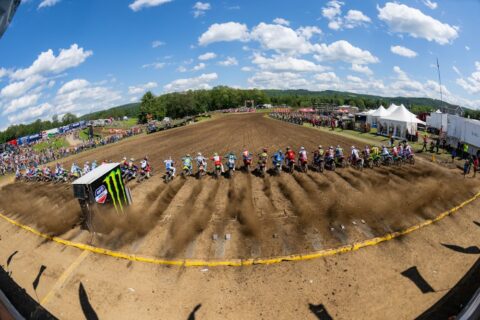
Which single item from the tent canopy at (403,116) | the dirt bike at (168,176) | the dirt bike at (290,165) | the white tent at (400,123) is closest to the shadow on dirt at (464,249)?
the dirt bike at (290,165)

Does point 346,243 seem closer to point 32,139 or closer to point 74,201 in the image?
point 74,201

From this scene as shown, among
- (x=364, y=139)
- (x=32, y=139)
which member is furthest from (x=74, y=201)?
(x=32, y=139)

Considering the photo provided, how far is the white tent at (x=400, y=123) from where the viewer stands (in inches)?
1070

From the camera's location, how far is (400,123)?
28031mm

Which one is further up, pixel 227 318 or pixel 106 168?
pixel 106 168

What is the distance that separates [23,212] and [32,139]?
55.6 m

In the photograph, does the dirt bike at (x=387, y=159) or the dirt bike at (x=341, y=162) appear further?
the dirt bike at (x=387, y=159)

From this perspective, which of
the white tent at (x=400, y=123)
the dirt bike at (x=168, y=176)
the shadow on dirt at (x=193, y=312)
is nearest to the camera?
the shadow on dirt at (x=193, y=312)

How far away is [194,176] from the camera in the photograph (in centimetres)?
1653

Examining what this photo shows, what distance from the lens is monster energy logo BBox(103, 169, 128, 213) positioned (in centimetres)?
1094

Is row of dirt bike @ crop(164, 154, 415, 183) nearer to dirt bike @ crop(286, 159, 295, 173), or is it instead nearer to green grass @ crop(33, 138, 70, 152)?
dirt bike @ crop(286, 159, 295, 173)

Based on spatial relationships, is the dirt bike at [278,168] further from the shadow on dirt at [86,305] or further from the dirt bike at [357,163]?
the shadow on dirt at [86,305]

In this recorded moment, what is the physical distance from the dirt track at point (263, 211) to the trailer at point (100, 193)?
0.36 metres

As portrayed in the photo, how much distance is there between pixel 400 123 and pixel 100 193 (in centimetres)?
2800
